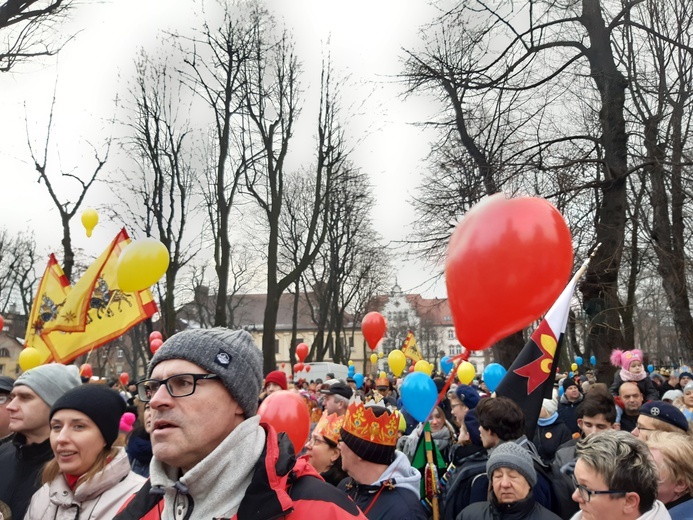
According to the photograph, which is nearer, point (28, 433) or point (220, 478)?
point (220, 478)

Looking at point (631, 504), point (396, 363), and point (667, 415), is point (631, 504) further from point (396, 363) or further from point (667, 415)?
point (396, 363)

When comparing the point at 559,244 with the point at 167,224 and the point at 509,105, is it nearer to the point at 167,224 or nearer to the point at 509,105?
the point at 509,105

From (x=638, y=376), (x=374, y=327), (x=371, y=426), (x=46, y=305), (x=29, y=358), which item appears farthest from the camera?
(x=374, y=327)

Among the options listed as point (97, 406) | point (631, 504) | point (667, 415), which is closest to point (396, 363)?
point (667, 415)

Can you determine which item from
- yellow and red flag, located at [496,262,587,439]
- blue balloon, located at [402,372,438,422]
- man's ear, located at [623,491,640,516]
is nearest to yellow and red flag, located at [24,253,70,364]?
blue balloon, located at [402,372,438,422]

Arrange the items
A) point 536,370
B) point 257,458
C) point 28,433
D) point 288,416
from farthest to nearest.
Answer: point 536,370 → point 288,416 → point 28,433 → point 257,458

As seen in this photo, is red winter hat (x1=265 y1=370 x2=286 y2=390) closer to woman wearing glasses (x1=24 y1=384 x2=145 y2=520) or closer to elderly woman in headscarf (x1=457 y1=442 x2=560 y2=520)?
elderly woman in headscarf (x1=457 y1=442 x2=560 y2=520)

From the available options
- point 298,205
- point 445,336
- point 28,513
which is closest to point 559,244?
point 28,513

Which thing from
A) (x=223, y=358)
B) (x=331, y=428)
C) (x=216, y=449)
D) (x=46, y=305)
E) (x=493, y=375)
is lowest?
(x=493, y=375)

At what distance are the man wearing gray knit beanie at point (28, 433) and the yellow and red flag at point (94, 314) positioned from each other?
16.1 ft

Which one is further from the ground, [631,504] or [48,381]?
[48,381]

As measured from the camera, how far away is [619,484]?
2885mm

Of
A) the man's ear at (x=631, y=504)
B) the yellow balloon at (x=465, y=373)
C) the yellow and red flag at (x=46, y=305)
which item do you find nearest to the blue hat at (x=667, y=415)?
the man's ear at (x=631, y=504)

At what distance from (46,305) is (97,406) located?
261 inches
